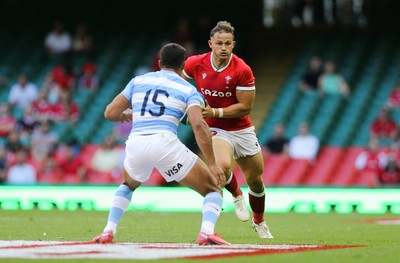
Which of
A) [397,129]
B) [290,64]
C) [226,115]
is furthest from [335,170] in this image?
[226,115]

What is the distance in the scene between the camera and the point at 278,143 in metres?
25.3

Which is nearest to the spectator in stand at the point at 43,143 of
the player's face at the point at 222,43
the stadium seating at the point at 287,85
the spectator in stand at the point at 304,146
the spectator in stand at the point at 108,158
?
the stadium seating at the point at 287,85

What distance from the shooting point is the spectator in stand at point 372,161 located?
23406mm

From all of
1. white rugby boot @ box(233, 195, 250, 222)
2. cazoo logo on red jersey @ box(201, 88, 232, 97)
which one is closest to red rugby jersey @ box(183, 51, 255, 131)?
cazoo logo on red jersey @ box(201, 88, 232, 97)

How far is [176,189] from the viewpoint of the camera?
23406 mm

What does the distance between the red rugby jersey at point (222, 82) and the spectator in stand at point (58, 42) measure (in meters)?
18.1

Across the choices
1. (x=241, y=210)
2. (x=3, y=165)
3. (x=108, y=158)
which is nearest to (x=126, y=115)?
(x=241, y=210)

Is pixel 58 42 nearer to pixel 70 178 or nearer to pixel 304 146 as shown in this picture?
pixel 70 178

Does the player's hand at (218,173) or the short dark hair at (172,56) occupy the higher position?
the short dark hair at (172,56)

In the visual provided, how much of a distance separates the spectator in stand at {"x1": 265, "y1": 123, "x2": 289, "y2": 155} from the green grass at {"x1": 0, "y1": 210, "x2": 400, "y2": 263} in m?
4.15

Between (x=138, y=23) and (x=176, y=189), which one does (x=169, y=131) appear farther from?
(x=138, y=23)

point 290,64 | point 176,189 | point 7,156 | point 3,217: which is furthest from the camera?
point 290,64

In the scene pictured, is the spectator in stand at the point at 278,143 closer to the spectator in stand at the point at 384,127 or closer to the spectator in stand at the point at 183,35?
the spectator in stand at the point at 384,127

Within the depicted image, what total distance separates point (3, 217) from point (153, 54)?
524 inches
